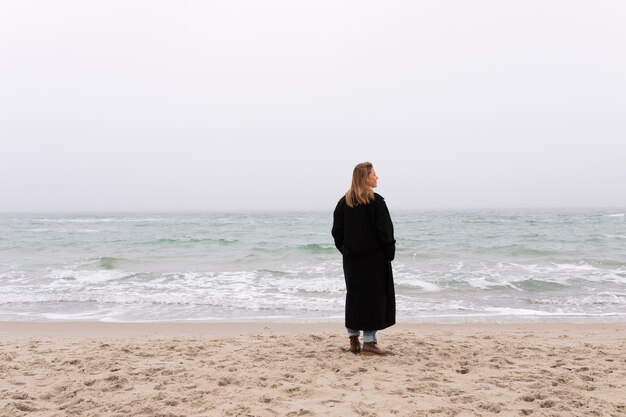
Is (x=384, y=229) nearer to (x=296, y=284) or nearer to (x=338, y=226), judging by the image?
(x=338, y=226)

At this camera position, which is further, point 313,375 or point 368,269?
point 368,269

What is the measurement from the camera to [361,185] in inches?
167

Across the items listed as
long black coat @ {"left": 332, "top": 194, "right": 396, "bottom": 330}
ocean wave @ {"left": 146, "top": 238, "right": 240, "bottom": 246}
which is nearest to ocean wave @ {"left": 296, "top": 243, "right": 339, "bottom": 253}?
ocean wave @ {"left": 146, "top": 238, "right": 240, "bottom": 246}

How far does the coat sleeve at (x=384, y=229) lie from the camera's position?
4127 millimetres

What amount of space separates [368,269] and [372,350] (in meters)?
0.80

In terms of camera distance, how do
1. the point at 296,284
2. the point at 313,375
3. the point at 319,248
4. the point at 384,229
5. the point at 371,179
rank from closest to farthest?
the point at 313,375 → the point at 384,229 → the point at 371,179 → the point at 296,284 → the point at 319,248

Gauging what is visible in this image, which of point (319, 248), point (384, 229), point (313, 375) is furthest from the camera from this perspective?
point (319, 248)

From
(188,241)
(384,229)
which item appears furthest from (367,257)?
(188,241)

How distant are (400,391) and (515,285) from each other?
24.5 ft

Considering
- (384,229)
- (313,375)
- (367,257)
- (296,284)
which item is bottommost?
(296,284)

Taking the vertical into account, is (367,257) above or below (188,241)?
above

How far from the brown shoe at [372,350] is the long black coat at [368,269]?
21 cm

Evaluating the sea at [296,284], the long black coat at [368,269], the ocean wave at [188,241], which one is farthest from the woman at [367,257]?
the ocean wave at [188,241]

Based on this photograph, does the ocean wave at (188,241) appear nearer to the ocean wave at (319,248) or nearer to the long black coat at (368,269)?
the ocean wave at (319,248)
